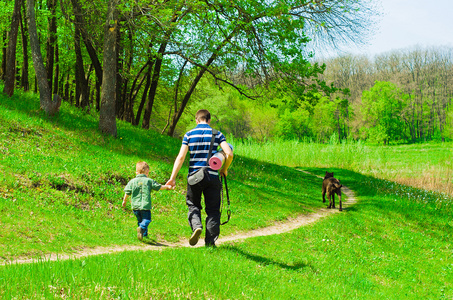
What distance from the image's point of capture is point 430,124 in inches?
3108

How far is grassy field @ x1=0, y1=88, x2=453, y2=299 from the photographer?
4328 mm

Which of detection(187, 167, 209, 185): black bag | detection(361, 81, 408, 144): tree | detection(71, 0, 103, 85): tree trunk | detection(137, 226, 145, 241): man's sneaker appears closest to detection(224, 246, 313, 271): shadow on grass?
detection(187, 167, 209, 185): black bag

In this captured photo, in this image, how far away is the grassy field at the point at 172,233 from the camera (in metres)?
4.33

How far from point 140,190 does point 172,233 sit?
208cm

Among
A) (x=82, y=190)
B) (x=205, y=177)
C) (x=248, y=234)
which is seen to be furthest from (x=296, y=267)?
(x=82, y=190)

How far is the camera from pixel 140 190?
7.72 m

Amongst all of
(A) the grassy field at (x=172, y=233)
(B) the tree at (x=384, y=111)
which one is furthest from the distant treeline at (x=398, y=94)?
(A) the grassy field at (x=172, y=233)

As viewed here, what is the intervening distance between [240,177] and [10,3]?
18319mm

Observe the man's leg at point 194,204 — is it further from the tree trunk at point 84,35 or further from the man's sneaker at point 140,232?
the tree trunk at point 84,35

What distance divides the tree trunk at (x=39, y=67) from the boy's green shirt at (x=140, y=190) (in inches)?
365

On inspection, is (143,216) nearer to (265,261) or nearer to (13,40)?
(265,261)

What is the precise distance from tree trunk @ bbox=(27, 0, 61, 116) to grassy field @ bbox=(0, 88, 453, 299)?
513 mm

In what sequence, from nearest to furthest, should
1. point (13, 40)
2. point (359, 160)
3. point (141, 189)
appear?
point (141, 189), point (13, 40), point (359, 160)

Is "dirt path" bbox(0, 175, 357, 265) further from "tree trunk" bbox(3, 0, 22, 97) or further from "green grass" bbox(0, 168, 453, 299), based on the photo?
"tree trunk" bbox(3, 0, 22, 97)
